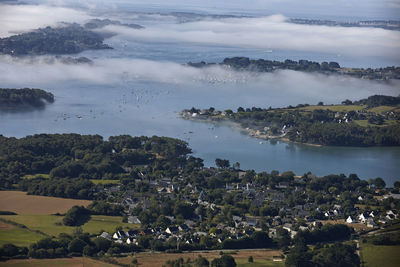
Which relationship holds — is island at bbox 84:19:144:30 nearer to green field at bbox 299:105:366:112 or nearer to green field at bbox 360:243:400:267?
green field at bbox 299:105:366:112

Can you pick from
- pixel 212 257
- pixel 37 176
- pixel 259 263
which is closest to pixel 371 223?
pixel 259 263

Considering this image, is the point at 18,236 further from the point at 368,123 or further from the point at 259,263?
the point at 368,123

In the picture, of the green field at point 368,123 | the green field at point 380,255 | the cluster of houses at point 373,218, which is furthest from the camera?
the green field at point 368,123

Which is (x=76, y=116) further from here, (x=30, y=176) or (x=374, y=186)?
(x=374, y=186)

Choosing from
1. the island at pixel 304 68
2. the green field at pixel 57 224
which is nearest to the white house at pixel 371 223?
the green field at pixel 57 224

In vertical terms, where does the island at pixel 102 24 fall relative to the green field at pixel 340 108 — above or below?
above

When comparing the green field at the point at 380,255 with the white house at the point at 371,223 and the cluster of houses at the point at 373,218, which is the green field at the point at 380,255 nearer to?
the white house at the point at 371,223

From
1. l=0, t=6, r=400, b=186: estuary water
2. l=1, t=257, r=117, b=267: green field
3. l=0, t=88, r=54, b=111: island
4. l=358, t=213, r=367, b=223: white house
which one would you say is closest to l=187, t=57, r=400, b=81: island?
l=0, t=6, r=400, b=186: estuary water
